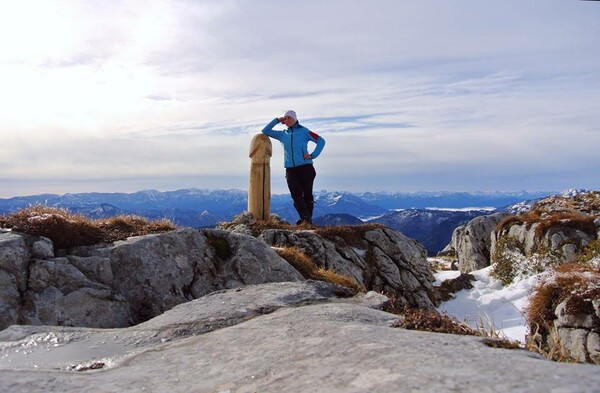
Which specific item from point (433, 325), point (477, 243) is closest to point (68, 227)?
point (433, 325)

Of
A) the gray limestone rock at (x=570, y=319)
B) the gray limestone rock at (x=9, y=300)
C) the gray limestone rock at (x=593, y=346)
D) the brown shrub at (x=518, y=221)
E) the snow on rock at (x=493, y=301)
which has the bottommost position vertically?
the snow on rock at (x=493, y=301)

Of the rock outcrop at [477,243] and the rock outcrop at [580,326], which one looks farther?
the rock outcrop at [477,243]

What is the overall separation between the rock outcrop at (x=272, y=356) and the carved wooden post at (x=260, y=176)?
14.8 metres

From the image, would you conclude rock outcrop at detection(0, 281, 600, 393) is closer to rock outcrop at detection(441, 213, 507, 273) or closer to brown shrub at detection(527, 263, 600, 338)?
brown shrub at detection(527, 263, 600, 338)

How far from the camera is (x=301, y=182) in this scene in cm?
2119

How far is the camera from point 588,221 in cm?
2714

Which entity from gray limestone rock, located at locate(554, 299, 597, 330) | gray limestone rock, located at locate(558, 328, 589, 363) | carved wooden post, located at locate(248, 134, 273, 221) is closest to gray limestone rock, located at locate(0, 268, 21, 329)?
gray limestone rock, located at locate(558, 328, 589, 363)

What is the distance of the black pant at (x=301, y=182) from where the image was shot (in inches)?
827

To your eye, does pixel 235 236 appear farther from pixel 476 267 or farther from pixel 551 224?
pixel 476 267

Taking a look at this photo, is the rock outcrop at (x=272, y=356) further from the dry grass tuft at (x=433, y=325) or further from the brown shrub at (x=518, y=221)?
the brown shrub at (x=518, y=221)

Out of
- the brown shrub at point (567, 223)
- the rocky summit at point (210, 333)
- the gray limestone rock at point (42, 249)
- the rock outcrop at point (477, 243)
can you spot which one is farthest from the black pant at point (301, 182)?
the rock outcrop at point (477, 243)

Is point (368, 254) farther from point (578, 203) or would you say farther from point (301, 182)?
point (578, 203)

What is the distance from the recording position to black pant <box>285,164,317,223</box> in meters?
21.0

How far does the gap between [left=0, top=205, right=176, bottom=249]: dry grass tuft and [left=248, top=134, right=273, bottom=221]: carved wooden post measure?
363 inches
